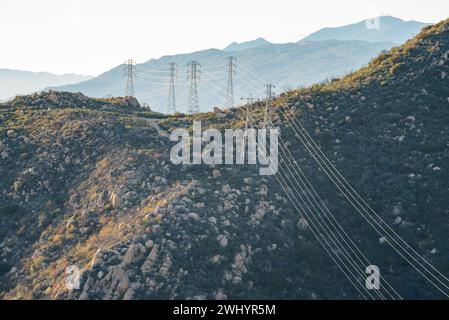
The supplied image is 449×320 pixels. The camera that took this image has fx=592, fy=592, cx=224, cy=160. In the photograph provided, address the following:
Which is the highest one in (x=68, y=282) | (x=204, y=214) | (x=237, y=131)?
(x=237, y=131)

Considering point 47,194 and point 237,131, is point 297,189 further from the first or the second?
point 47,194

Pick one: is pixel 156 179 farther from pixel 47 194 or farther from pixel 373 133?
pixel 373 133

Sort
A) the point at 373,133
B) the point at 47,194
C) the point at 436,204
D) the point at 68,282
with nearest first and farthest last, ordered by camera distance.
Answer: the point at 68,282 < the point at 436,204 < the point at 47,194 < the point at 373,133

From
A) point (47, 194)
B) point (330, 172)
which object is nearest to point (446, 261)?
point (330, 172)

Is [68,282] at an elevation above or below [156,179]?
below

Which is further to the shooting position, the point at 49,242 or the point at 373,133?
the point at 373,133

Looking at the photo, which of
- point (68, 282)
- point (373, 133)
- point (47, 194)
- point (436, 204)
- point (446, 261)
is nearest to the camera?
point (68, 282)
